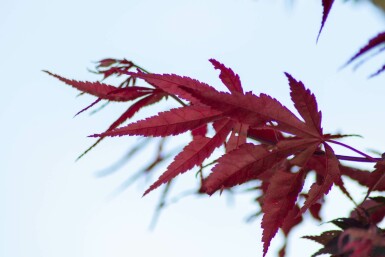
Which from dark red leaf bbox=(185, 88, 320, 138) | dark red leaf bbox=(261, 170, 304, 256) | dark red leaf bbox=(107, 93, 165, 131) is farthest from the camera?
dark red leaf bbox=(107, 93, 165, 131)

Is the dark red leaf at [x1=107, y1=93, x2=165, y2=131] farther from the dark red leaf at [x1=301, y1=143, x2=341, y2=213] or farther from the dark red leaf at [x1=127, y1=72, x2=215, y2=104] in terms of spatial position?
the dark red leaf at [x1=301, y1=143, x2=341, y2=213]

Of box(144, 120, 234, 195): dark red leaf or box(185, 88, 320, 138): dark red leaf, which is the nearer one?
box(185, 88, 320, 138): dark red leaf

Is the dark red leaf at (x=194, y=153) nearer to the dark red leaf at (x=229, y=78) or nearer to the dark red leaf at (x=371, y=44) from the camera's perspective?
the dark red leaf at (x=229, y=78)

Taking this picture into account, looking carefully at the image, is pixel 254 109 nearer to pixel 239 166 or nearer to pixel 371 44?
pixel 239 166

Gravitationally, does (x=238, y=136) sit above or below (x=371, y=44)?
below

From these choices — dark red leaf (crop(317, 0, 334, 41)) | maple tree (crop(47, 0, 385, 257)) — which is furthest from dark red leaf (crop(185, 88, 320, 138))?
dark red leaf (crop(317, 0, 334, 41))

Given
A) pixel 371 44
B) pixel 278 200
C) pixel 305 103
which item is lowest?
pixel 278 200

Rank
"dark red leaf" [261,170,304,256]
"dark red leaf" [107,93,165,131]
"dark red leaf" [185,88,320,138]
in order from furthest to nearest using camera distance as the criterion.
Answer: "dark red leaf" [107,93,165,131] → "dark red leaf" [261,170,304,256] → "dark red leaf" [185,88,320,138]

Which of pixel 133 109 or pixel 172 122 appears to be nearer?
pixel 172 122

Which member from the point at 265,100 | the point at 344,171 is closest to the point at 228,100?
the point at 265,100

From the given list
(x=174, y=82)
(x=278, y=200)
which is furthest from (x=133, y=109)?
(x=278, y=200)

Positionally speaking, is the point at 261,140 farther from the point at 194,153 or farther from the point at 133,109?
the point at 133,109

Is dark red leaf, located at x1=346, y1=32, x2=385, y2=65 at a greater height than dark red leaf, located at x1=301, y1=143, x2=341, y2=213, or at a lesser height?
greater

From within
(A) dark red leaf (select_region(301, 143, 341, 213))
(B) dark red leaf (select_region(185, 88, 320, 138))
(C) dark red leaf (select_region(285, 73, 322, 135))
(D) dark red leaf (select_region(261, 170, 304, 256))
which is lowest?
(D) dark red leaf (select_region(261, 170, 304, 256))
